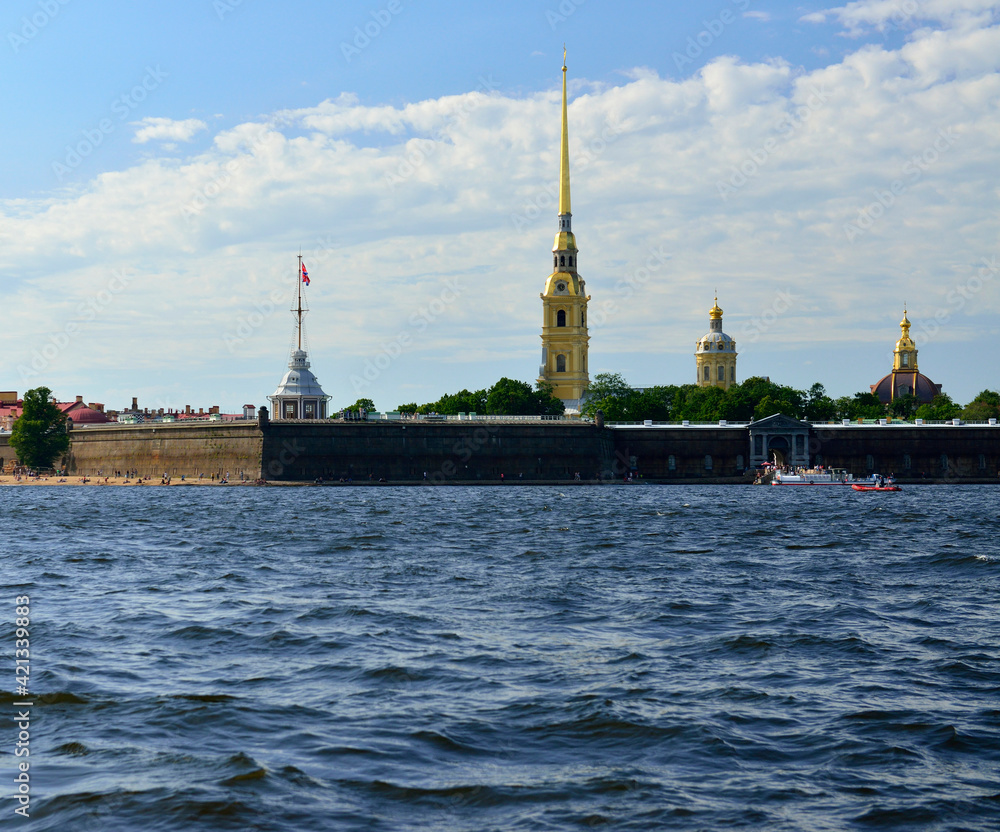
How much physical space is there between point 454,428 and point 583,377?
46.7m

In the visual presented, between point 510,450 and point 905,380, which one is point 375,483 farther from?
point 905,380

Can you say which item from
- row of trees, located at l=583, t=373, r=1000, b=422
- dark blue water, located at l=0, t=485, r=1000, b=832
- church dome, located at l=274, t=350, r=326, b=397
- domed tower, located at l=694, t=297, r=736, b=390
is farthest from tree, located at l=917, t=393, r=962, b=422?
dark blue water, located at l=0, t=485, r=1000, b=832

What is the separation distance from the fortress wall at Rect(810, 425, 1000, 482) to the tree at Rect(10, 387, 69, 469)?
223 feet

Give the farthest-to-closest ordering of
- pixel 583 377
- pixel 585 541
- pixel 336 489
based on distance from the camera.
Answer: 1. pixel 583 377
2. pixel 336 489
3. pixel 585 541

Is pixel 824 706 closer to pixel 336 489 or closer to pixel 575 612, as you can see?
pixel 575 612

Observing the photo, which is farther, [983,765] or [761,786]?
[983,765]

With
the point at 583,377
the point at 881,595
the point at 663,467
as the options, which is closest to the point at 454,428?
the point at 663,467

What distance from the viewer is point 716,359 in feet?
488

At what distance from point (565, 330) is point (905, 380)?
2115 inches

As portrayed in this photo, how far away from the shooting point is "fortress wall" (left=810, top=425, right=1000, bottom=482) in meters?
89.4

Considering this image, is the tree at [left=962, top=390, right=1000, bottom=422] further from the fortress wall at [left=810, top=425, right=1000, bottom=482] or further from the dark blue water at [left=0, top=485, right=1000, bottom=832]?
the dark blue water at [left=0, top=485, right=1000, bottom=832]

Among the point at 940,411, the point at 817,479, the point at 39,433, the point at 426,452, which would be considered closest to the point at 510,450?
the point at 426,452

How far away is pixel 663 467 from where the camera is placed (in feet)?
293

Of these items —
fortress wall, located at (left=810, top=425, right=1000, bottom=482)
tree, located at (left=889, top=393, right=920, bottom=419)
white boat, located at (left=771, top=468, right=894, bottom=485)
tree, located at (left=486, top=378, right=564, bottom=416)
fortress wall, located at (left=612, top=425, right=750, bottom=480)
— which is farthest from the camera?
tree, located at (left=889, top=393, right=920, bottom=419)
